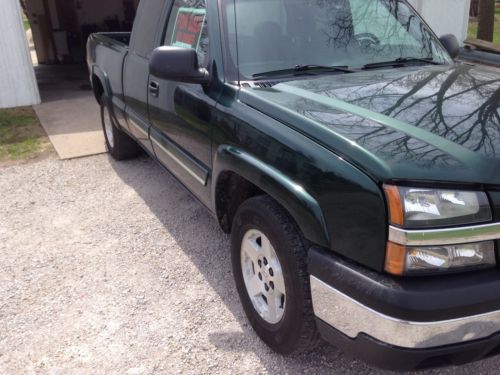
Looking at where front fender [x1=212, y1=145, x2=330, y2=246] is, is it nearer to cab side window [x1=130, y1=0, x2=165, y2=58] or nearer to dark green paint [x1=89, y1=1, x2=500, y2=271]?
dark green paint [x1=89, y1=1, x2=500, y2=271]

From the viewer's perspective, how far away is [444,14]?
11477 mm

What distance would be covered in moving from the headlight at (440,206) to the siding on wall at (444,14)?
10383 millimetres

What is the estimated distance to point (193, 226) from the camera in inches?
159

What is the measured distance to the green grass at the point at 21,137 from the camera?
5.99 metres

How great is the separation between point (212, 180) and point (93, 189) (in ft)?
7.89

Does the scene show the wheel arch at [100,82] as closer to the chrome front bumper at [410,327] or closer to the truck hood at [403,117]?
the truck hood at [403,117]

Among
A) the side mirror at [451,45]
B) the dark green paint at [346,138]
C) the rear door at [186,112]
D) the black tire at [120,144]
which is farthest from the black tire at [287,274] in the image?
the black tire at [120,144]

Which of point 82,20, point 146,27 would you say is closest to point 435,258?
point 146,27

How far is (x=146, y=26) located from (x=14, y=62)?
4.96 meters

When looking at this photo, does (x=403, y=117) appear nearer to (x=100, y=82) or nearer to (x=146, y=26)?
(x=146, y=26)

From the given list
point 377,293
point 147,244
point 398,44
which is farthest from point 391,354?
point 147,244

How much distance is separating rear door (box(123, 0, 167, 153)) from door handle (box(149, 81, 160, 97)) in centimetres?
11

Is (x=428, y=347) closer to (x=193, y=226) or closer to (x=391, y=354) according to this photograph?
(x=391, y=354)

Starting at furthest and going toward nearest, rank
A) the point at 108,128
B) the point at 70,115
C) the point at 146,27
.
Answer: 1. the point at 70,115
2. the point at 108,128
3. the point at 146,27
